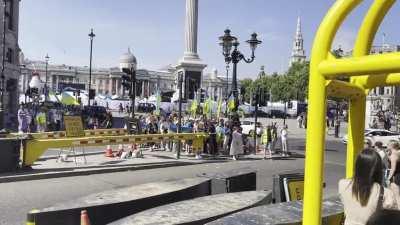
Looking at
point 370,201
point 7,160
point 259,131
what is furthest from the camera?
point 259,131

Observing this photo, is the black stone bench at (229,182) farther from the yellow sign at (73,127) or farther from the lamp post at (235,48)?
the lamp post at (235,48)

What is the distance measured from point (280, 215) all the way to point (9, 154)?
37.1ft

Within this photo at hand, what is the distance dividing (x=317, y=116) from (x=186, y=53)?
48.1 metres

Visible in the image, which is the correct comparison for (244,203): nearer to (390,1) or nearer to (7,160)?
(390,1)

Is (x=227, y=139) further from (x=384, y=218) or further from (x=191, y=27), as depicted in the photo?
(x=191, y=27)

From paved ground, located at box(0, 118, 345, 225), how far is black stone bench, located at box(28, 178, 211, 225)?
9.31 ft

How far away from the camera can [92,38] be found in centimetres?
5247

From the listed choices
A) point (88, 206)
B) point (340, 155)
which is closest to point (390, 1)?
point (88, 206)

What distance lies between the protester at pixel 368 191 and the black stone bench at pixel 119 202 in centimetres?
338

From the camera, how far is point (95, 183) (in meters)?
14.2

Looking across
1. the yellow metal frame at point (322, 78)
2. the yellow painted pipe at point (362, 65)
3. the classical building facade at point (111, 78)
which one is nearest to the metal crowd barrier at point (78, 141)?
the yellow metal frame at point (322, 78)

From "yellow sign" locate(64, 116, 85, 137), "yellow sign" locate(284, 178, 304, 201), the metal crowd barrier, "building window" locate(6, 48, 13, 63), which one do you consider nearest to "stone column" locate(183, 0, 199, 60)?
"building window" locate(6, 48, 13, 63)

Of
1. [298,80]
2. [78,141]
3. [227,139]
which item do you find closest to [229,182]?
[78,141]

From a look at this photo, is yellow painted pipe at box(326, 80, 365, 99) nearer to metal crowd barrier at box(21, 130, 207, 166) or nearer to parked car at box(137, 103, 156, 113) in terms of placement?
metal crowd barrier at box(21, 130, 207, 166)
